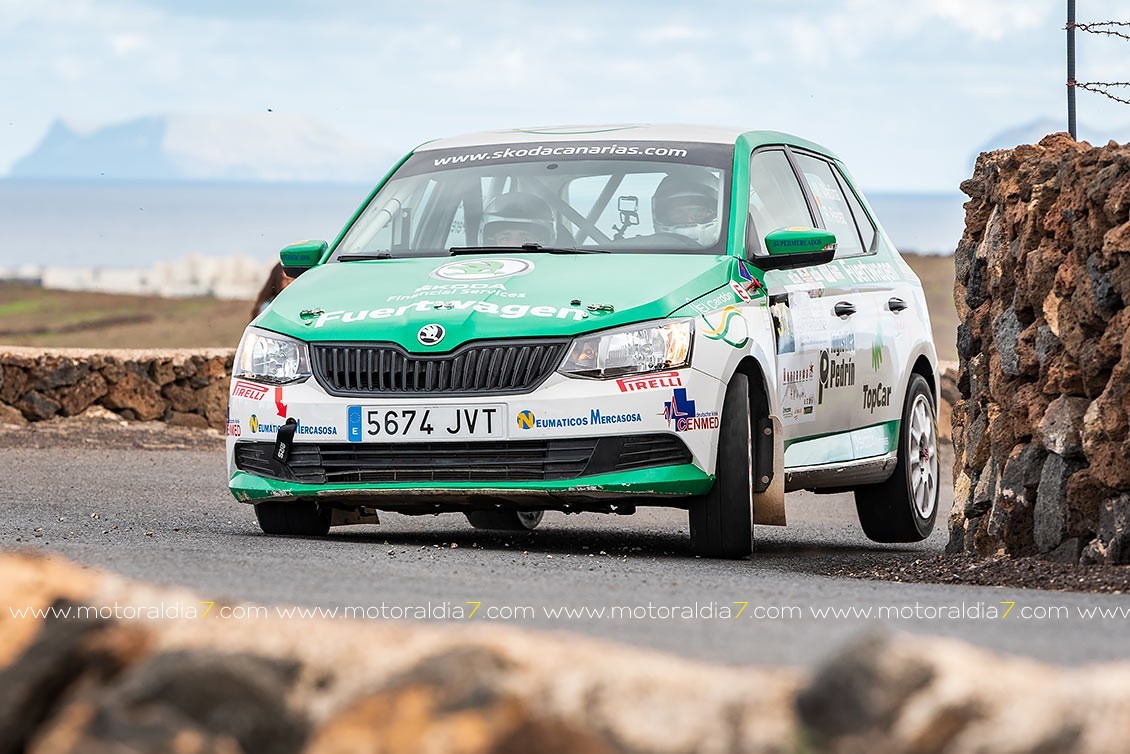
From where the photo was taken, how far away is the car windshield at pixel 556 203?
8359mm

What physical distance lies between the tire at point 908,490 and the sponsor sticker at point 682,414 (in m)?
2.58

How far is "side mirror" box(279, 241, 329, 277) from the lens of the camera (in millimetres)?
8734

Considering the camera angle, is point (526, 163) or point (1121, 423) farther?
point (526, 163)

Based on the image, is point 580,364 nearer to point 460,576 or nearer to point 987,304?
point 460,576

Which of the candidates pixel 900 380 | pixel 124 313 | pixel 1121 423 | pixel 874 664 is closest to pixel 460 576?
pixel 1121 423

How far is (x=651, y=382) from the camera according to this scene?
7258mm

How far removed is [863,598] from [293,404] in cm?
285

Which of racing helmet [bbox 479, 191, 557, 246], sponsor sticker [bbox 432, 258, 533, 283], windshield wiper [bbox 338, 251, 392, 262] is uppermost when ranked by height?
racing helmet [bbox 479, 191, 557, 246]

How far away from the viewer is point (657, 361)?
23.9ft

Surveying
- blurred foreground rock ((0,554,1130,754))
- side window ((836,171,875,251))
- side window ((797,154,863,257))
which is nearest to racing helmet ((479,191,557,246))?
side window ((797,154,863,257))

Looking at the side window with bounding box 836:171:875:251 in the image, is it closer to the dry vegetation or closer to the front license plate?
the front license plate

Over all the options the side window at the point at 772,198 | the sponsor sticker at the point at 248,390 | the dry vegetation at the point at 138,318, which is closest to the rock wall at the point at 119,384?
the side window at the point at 772,198

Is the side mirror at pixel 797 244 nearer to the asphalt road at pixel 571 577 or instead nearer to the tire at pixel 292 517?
the asphalt road at pixel 571 577

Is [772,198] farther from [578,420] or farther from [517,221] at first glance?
[578,420]
